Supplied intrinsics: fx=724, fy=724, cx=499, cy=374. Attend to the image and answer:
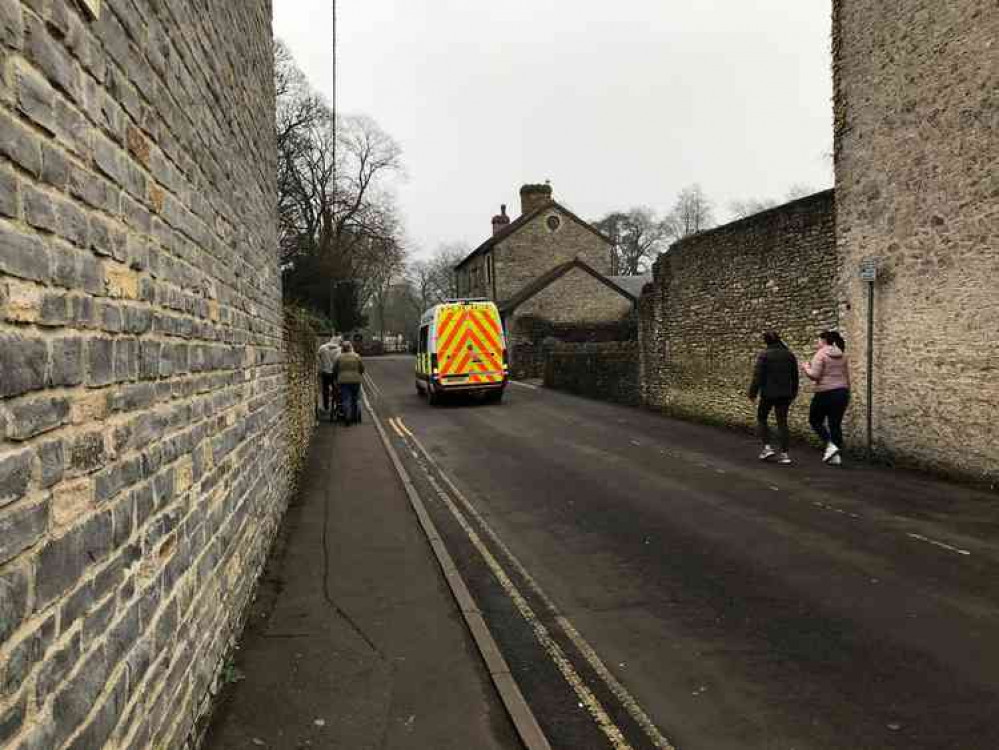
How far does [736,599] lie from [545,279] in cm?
3312

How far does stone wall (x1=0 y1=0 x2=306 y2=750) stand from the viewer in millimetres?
1685

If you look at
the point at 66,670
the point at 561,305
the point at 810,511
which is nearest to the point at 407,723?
the point at 66,670

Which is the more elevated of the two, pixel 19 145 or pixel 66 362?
pixel 19 145

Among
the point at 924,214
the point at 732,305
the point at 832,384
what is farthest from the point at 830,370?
the point at 732,305

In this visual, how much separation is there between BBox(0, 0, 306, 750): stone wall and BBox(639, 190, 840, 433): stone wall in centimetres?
1073

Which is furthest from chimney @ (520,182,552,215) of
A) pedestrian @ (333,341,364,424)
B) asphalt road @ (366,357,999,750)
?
asphalt road @ (366,357,999,750)

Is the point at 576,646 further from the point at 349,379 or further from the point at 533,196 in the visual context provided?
the point at 533,196

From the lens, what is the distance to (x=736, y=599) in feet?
16.6

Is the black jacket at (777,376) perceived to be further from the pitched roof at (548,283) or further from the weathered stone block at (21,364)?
the pitched roof at (548,283)

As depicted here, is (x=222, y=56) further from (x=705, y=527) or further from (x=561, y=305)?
(x=561, y=305)

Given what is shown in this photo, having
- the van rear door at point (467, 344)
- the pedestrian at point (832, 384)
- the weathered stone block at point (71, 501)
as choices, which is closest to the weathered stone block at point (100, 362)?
the weathered stone block at point (71, 501)

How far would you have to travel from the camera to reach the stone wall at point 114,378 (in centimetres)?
168

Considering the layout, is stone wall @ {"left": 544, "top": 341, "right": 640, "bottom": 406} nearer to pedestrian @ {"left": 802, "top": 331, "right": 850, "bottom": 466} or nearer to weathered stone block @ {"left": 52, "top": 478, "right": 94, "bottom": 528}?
pedestrian @ {"left": 802, "top": 331, "right": 850, "bottom": 466}

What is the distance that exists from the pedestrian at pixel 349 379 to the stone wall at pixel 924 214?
9.99m
